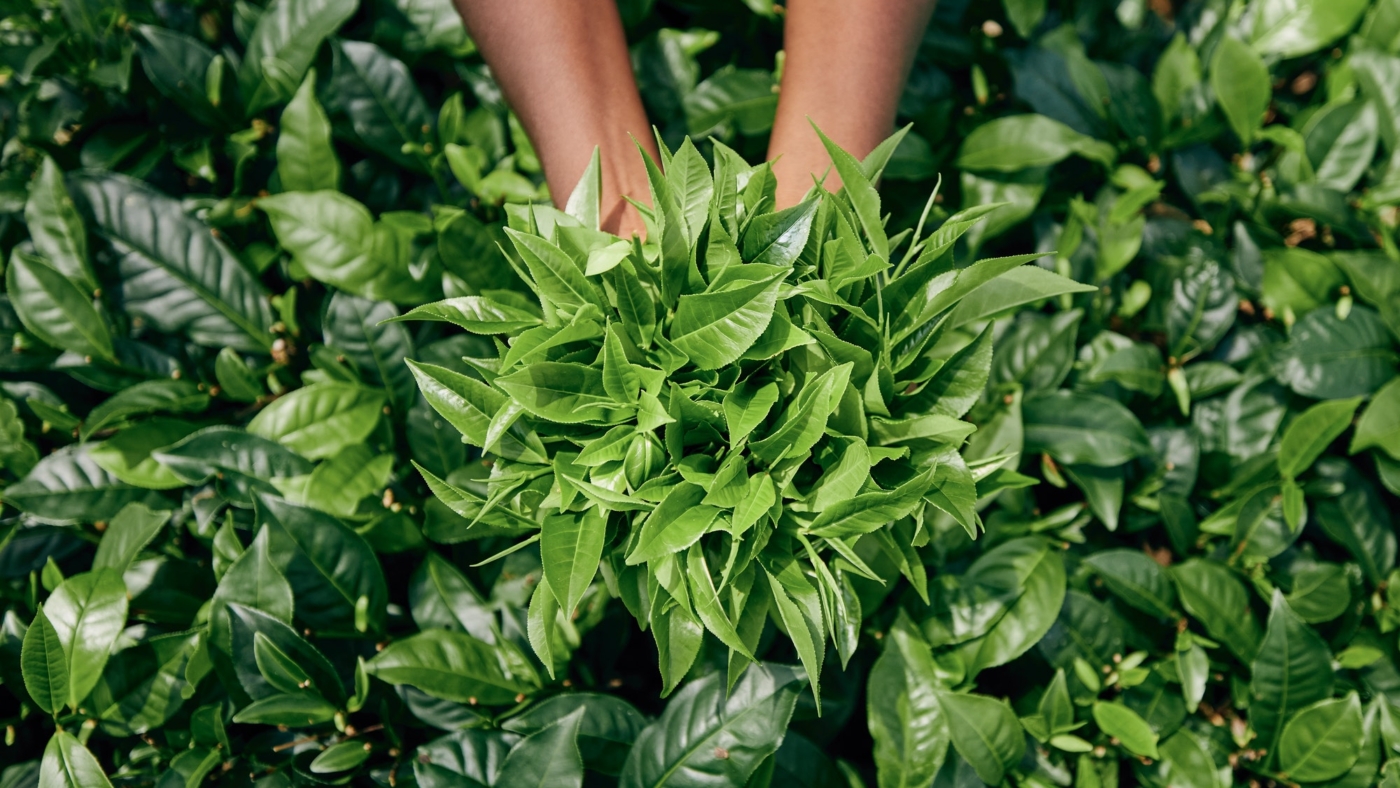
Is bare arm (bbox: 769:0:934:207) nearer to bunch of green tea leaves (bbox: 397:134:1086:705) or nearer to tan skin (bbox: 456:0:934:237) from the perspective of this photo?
tan skin (bbox: 456:0:934:237)

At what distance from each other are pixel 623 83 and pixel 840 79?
0.81 feet

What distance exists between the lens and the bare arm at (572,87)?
939mm

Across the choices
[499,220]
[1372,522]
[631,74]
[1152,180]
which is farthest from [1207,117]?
[499,220]

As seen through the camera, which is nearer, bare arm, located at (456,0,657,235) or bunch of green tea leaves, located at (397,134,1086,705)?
bunch of green tea leaves, located at (397,134,1086,705)

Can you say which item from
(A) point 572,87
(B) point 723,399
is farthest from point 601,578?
(A) point 572,87

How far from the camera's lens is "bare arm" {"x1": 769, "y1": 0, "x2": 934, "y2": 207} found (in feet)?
3.13

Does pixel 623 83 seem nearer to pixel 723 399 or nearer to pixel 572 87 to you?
pixel 572 87

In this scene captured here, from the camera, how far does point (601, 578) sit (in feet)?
3.42

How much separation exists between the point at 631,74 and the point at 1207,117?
92cm

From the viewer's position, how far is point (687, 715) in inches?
37.1

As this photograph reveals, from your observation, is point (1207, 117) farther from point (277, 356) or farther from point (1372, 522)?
point (277, 356)

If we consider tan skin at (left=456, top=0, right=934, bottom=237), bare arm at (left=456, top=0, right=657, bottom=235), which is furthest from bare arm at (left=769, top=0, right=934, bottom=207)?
bare arm at (left=456, top=0, right=657, bottom=235)

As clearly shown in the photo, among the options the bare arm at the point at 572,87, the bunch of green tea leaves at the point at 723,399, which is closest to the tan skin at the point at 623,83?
the bare arm at the point at 572,87

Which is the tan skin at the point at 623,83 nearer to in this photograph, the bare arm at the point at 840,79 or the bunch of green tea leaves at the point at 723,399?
the bare arm at the point at 840,79
